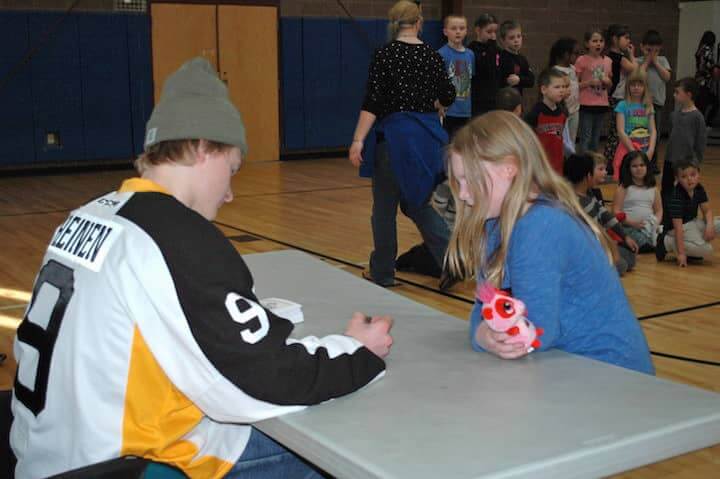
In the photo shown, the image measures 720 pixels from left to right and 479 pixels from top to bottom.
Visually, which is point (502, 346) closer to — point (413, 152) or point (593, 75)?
point (413, 152)

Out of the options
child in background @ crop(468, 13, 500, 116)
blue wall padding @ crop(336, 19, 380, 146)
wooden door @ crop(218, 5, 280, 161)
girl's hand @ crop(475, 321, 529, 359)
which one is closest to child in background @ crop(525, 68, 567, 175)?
child in background @ crop(468, 13, 500, 116)

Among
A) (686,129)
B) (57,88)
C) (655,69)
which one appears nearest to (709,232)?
(686,129)

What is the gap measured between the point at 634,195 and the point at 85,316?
5477 mm

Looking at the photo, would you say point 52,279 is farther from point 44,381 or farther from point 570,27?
point 570,27

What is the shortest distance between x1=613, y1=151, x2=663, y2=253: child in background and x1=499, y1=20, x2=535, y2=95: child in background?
8.89ft

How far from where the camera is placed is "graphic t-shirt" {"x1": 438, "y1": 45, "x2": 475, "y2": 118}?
8.12 meters

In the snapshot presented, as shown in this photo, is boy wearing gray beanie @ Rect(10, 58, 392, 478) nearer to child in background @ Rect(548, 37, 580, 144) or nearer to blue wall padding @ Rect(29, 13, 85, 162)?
child in background @ Rect(548, 37, 580, 144)

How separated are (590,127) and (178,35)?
4.86 meters

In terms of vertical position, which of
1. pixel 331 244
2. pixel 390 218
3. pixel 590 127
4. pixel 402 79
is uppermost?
pixel 402 79

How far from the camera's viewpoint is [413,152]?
4859 millimetres

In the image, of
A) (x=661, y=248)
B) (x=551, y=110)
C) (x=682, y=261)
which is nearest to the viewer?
(x=682, y=261)

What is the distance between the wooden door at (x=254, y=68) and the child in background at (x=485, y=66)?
10.9 feet

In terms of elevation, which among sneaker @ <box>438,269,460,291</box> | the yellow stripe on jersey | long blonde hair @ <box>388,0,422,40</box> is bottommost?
sneaker @ <box>438,269,460,291</box>

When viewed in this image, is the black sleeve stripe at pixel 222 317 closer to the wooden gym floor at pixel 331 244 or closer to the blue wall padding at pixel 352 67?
the wooden gym floor at pixel 331 244
